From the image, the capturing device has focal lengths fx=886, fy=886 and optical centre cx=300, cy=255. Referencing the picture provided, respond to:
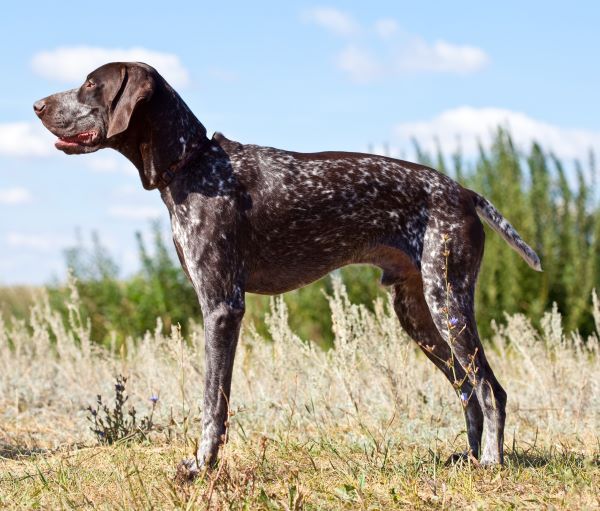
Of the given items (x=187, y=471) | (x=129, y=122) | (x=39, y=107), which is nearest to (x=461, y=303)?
(x=187, y=471)

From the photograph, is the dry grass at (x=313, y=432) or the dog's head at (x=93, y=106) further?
the dog's head at (x=93, y=106)

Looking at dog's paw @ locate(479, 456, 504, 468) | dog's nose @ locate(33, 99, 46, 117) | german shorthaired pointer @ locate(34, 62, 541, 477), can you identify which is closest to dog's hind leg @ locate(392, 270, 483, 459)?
german shorthaired pointer @ locate(34, 62, 541, 477)

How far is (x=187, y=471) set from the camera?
15.4 ft

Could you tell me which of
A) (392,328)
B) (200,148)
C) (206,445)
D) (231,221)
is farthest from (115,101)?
(392,328)

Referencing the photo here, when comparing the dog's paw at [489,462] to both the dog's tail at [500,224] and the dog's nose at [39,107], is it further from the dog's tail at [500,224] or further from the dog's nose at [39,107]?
the dog's nose at [39,107]

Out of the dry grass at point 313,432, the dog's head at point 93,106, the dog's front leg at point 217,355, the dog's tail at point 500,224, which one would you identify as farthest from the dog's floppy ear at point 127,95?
the dog's tail at point 500,224

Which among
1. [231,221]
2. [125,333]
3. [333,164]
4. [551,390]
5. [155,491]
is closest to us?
[155,491]

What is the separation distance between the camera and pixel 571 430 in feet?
21.8

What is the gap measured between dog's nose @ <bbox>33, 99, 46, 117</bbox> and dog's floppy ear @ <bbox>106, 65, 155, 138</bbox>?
464 mm

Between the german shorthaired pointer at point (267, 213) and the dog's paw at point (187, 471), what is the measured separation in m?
0.21

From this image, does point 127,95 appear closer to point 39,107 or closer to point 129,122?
point 129,122

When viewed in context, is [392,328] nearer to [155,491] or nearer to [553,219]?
[155,491]

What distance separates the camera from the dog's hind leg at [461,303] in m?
5.21

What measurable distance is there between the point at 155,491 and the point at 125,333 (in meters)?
7.81
